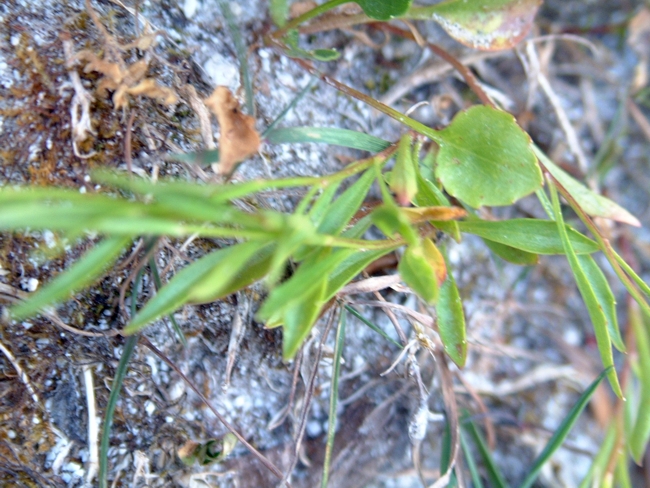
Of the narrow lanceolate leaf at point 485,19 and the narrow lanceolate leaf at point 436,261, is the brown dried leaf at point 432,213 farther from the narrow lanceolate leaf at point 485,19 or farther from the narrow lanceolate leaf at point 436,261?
the narrow lanceolate leaf at point 485,19

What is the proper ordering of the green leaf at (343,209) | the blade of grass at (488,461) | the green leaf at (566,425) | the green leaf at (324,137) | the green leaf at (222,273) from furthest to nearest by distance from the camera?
1. the blade of grass at (488,461)
2. the green leaf at (566,425)
3. the green leaf at (324,137)
4. the green leaf at (343,209)
5. the green leaf at (222,273)

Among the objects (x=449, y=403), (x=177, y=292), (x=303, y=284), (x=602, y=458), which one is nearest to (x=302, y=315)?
(x=303, y=284)

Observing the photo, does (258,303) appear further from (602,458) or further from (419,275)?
(602,458)

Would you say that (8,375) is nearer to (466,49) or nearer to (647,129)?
(466,49)

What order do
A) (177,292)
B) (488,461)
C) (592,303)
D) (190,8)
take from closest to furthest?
(177,292)
(592,303)
(190,8)
(488,461)

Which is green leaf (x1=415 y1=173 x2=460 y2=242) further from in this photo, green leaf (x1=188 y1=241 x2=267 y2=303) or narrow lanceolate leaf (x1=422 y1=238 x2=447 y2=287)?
green leaf (x1=188 y1=241 x2=267 y2=303)

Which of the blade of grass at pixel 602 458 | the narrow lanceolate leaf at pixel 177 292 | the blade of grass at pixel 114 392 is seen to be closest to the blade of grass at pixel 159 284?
the blade of grass at pixel 114 392
